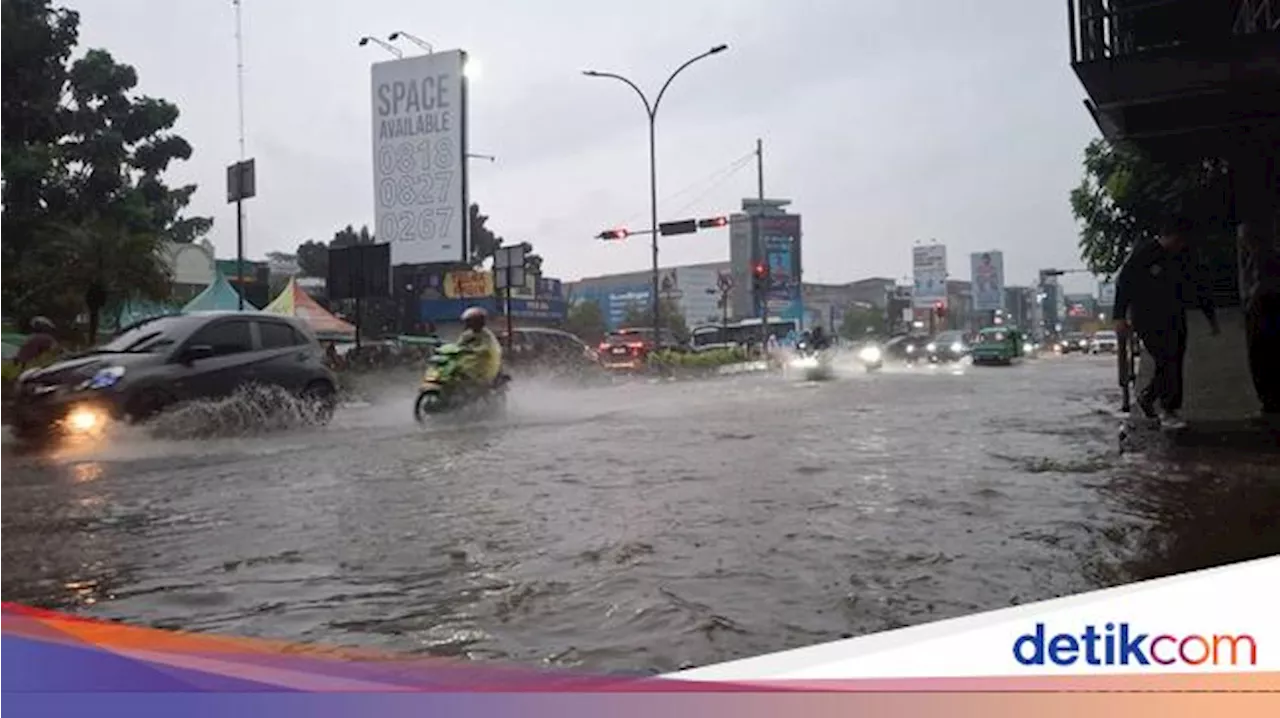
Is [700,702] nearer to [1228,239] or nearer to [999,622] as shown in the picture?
[999,622]

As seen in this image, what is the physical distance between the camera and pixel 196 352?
25.5 ft

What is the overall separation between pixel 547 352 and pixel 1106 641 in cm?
1785

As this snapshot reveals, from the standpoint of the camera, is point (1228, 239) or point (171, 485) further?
point (1228, 239)

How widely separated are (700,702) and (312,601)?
155 centimetres

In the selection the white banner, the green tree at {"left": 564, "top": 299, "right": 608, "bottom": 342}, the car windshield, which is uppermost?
the green tree at {"left": 564, "top": 299, "right": 608, "bottom": 342}

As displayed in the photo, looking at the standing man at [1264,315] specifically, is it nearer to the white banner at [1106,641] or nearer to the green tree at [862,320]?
the white banner at [1106,641]

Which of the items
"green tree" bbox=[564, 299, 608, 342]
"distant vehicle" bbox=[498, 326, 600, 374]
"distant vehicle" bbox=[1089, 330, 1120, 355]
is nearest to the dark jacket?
"distant vehicle" bbox=[498, 326, 600, 374]

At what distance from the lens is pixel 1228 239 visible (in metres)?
6.53

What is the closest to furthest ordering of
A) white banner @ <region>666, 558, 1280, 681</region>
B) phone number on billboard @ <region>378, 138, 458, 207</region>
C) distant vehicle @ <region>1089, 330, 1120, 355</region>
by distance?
white banner @ <region>666, 558, 1280, 681</region>
phone number on billboard @ <region>378, 138, 458, 207</region>
distant vehicle @ <region>1089, 330, 1120, 355</region>

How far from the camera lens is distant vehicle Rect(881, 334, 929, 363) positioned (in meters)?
30.2

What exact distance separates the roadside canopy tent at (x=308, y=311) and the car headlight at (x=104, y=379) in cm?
1575

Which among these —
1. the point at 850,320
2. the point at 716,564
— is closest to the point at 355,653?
the point at 716,564

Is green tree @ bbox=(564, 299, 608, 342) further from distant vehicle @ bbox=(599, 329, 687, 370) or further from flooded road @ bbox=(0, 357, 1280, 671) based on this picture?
flooded road @ bbox=(0, 357, 1280, 671)

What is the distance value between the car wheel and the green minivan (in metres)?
25.2
